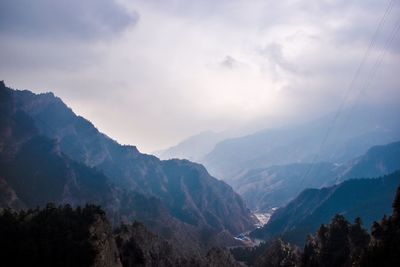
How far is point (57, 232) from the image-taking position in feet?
284

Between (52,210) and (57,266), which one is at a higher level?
(52,210)

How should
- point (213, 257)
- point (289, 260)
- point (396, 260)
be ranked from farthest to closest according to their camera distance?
point (213, 257), point (289, 260), point (396, 260)

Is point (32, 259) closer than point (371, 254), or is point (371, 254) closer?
point (371, 254)

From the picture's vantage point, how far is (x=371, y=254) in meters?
69.6

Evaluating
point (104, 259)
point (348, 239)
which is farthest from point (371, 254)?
point (104, 259)

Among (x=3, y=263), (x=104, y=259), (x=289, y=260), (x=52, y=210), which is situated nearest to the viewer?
(x=3, y=263)

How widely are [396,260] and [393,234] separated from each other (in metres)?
7.19

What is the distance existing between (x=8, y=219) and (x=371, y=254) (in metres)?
62.3

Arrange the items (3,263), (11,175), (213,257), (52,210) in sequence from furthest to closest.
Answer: (11,175)
(213,257)
(52,210)
(3,263)

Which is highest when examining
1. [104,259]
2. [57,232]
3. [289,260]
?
[57,232]

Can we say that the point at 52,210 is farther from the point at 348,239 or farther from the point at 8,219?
the point at 348,239

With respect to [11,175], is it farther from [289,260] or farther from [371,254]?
[371,254]

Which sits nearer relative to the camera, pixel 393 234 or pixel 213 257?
pixel 393 234

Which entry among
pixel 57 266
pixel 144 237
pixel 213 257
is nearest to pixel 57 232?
pixel 57 266
